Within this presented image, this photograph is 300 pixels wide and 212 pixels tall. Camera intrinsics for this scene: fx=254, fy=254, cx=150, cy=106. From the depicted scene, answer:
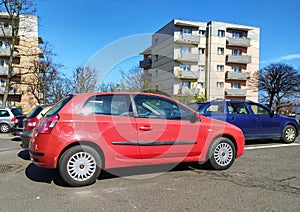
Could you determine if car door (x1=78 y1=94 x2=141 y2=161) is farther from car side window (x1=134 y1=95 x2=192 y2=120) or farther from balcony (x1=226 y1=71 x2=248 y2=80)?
balcony (x1=226 y1=71 x2=248 y2=80)

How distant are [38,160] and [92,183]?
1.01m

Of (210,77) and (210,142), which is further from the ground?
(210,77)

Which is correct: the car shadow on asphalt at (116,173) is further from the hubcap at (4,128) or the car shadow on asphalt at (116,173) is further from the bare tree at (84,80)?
the bare tree at (84,80)

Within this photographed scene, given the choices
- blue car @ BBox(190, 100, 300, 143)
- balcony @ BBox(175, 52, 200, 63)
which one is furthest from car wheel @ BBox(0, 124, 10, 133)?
balcony @ BBox(175, 52, 200, 63)

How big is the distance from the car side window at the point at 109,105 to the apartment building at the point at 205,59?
33075 mm

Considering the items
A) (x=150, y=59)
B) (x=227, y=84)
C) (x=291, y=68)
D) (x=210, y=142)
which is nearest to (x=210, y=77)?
(x=227, y=84)

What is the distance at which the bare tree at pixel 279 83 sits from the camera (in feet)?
140

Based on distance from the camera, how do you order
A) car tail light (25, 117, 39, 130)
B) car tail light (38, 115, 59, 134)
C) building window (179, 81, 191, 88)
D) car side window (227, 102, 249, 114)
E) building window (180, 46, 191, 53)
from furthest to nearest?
building window (180, 46, 191, 53), building window (179, 81, 191, 88), car side window (227, 102, 249, 114), car tail light (25, 117, 39, 130), car tail light (38, 115, 59, 134)

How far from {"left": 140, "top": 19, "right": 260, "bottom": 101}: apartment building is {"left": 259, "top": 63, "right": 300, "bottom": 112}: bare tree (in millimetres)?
1837

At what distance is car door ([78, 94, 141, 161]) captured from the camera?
439 cm

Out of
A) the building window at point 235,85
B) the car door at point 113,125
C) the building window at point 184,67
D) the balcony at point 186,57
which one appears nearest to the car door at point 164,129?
the car door at point 113,125

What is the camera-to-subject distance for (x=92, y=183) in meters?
4.52

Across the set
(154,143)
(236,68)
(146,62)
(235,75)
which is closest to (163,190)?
(154,143)

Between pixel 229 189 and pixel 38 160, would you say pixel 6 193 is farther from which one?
pixel 229 189
